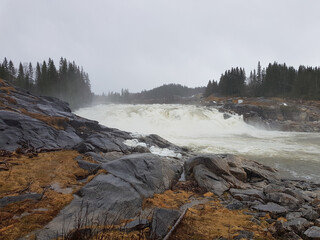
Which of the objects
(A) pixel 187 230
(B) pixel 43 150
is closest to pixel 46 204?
(A) pixel 187 230

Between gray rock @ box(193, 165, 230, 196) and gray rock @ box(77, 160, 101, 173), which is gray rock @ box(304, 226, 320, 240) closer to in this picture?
gray rock @ box(193, 165, 230, 196)

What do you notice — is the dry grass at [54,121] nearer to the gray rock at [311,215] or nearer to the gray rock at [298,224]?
the gray rock at [298,224]

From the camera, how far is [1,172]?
770cm

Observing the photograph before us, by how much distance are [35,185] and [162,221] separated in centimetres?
491

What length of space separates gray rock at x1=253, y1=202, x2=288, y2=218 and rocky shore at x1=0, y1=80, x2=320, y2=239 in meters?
0.03

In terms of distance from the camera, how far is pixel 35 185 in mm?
6914

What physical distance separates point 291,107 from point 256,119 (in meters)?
11.7

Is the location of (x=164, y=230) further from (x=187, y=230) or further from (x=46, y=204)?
(x=46, y=204)

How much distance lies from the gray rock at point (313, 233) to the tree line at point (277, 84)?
62917 millimetres

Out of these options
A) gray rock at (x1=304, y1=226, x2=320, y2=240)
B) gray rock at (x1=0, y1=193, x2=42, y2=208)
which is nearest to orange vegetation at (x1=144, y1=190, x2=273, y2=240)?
gray rock at (x1=304, y1=226, x2=320, y2=240)

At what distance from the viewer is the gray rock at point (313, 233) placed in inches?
177

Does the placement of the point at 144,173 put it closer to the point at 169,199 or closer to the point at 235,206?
the point at 169,199

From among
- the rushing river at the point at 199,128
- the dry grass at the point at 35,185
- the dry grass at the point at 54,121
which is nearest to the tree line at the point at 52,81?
the rushing river at the point at 199,128

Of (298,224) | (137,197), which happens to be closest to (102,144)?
(137,197)
